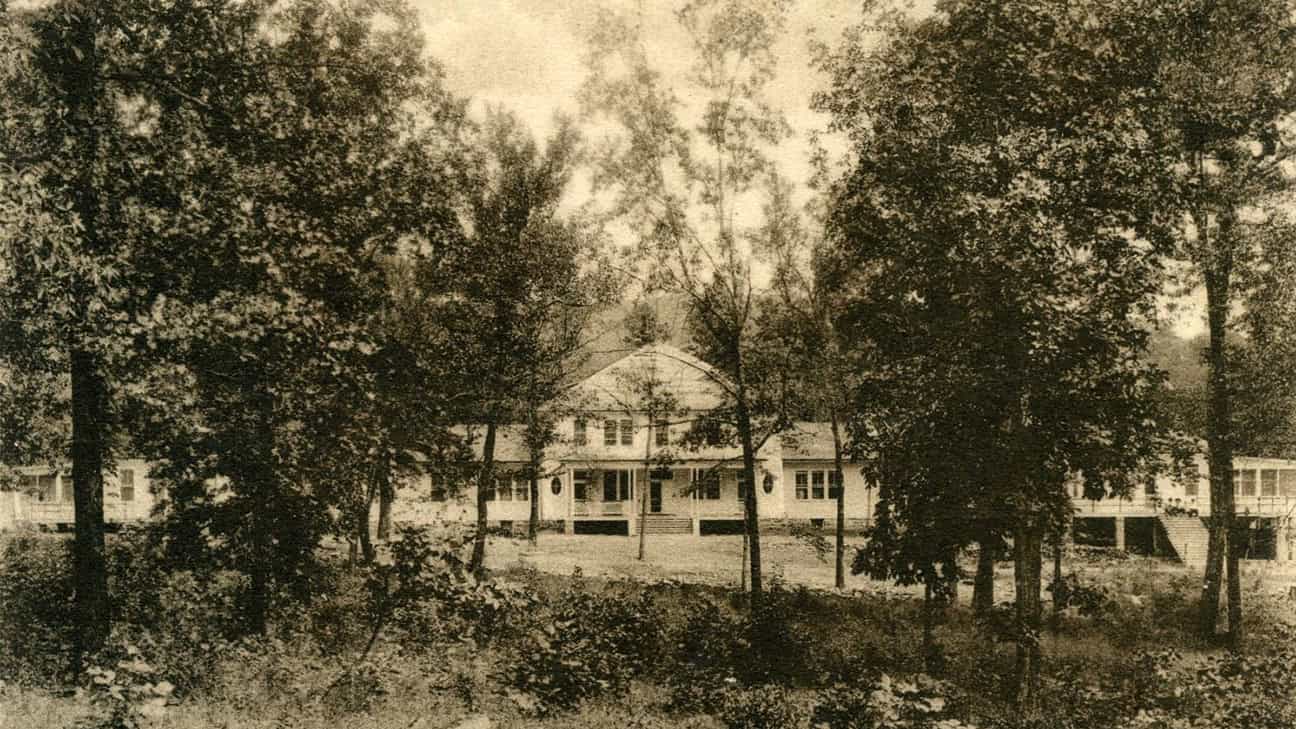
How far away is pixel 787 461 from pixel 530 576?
17.8m

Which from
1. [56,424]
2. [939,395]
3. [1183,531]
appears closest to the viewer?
[939,395]

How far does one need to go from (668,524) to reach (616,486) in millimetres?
2731

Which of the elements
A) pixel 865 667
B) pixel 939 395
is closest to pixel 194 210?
pixel 939 395

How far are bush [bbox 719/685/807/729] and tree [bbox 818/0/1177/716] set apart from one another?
3487mm

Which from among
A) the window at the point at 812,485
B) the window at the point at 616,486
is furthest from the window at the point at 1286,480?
the window at the point at 616,486

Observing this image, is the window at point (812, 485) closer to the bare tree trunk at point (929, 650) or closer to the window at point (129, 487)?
the bare tree trunk at point (929, 650)

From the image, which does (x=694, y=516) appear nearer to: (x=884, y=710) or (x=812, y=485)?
(x=812, y=485)

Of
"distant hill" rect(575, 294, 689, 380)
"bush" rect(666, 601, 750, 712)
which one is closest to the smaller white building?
"distant hill" rect(575, 294, 689, 380)

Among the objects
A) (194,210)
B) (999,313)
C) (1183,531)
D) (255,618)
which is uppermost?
(194,210)

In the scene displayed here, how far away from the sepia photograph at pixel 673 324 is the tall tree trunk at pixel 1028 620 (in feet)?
0.28

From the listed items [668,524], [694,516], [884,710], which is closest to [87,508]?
[884,710]

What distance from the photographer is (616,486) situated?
35938 millimetres

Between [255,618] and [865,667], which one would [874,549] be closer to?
[865,667]

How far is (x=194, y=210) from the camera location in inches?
376
